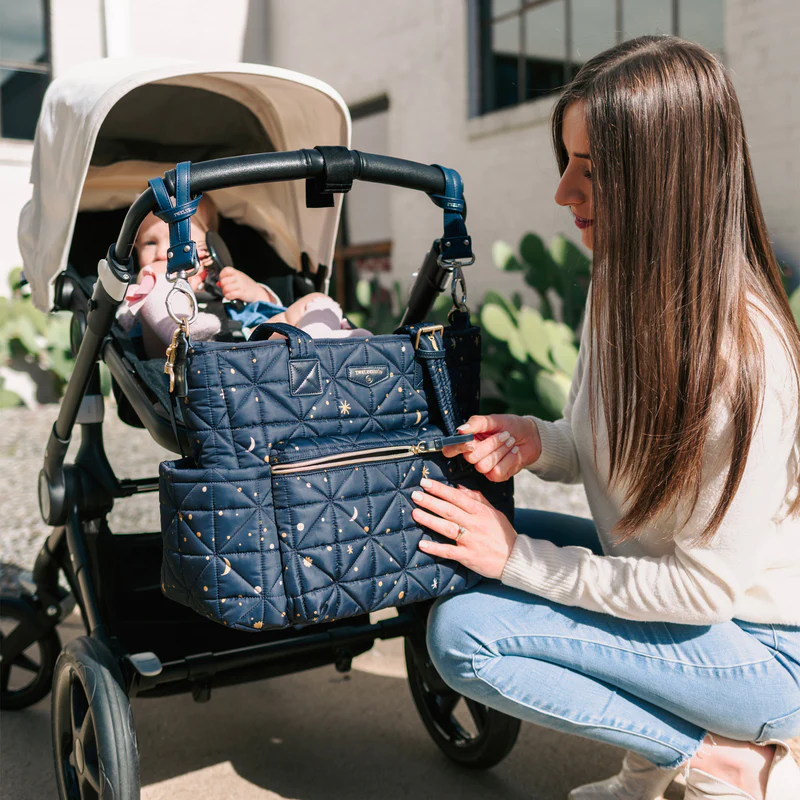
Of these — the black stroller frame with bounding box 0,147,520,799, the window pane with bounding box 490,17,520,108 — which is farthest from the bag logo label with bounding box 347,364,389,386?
the window pane with bounding box 490,17,520,108

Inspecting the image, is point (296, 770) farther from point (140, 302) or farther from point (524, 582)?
point (140, 302)

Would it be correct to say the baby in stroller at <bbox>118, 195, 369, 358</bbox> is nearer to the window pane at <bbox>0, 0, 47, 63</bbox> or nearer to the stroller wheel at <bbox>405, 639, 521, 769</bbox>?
the stroller wheel at <bbox>405, 639, 521, 769</bbox>

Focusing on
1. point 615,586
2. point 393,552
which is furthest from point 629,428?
point 393,552

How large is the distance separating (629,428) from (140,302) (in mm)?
1033

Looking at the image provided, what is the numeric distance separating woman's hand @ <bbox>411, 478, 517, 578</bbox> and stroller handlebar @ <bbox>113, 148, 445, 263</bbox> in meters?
0.48

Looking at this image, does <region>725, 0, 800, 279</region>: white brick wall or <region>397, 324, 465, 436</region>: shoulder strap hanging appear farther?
<region>725, 0, 800, 279</region>: white brick wall

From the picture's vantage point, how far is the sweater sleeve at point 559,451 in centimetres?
158

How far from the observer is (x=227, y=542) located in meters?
1.17

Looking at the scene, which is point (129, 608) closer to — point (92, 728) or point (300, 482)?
point (92, 728)

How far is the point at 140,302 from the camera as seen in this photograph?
5.83ft

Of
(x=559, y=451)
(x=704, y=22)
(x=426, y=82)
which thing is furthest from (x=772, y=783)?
(x=426, y=82)

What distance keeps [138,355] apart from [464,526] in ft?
2.73

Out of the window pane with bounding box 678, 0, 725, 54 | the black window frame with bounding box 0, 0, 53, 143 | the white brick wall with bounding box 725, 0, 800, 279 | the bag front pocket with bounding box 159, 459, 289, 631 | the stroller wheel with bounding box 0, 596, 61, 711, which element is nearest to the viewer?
the bag front pocket with bounding box 159, 459, 289, 631

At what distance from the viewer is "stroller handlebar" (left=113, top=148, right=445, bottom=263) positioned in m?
1.22
